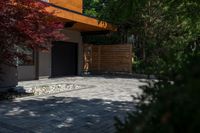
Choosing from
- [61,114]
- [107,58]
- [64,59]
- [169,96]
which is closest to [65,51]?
[64,59]

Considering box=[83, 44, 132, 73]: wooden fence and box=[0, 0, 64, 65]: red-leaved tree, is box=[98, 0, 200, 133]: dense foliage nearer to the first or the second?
box=[0, 0, 64, 65]: red-leaved tree

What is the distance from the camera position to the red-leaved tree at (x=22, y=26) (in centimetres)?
904

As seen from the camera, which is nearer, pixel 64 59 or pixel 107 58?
pixel 64 59

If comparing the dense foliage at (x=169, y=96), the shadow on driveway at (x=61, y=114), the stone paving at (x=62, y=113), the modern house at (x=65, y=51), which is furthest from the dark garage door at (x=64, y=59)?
the dense foliage at (x=169, y=96)

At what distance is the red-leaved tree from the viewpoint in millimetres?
9039

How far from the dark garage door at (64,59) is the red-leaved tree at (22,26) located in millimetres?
9843

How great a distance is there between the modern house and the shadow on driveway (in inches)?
220

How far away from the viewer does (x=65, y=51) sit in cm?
2094

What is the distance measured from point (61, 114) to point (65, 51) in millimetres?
13506

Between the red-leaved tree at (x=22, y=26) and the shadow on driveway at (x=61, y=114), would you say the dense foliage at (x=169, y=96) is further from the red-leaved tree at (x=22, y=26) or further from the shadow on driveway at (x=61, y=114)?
the red-leaved tree at (x=22, y=26)

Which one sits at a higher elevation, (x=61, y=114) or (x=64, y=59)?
(x=64, y=59)

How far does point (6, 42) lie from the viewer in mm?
9320

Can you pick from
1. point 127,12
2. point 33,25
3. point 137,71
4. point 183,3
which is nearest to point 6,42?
point 33,25

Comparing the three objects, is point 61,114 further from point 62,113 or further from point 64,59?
point 64,59
